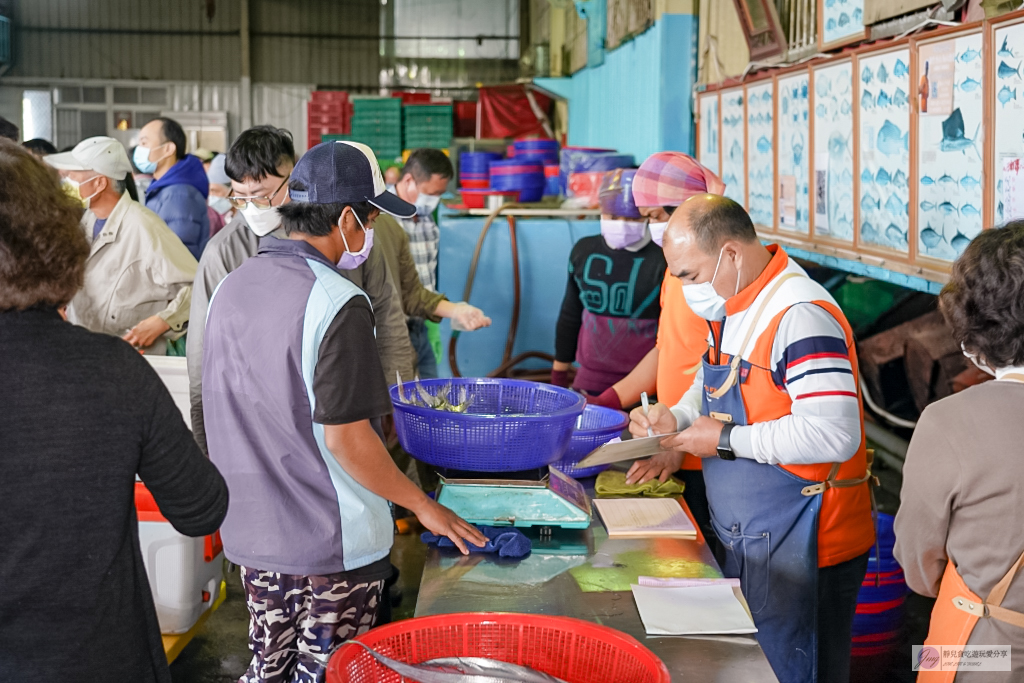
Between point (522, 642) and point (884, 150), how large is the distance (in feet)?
8.66

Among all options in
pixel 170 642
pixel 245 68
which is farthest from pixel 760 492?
pixel 245 68

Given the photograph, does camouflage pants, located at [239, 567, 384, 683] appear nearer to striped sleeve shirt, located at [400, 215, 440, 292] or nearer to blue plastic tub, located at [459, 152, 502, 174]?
Result: striped sleeve shirt, located at [400, 215, 440, 292]

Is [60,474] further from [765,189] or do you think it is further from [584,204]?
[584,204]

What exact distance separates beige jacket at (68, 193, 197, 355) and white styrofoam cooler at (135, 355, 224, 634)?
0.49 meters

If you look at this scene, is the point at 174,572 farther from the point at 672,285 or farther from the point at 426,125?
the point at 426,125

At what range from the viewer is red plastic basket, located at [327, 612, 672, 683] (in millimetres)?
1774

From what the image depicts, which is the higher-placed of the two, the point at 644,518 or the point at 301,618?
the point at 644,518

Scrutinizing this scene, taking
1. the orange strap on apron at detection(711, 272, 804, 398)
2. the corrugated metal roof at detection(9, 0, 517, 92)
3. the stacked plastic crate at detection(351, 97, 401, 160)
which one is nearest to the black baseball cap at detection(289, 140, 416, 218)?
the orange strap on apron at detection(711, 272, 804, 398)

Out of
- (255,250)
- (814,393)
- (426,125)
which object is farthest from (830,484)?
(426,125)

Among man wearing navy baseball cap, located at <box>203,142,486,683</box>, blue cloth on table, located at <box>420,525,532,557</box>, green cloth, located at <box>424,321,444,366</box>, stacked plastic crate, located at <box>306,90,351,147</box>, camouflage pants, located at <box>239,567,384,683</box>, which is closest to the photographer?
man wearing navy baseball cap, located at <box>203,142,486,683</box>

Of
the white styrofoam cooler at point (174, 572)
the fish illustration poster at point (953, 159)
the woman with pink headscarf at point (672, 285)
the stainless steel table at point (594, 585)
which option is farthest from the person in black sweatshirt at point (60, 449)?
the fish illustration poster at point (953, 159)

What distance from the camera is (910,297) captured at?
5965mm

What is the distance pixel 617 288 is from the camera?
3.82 meters

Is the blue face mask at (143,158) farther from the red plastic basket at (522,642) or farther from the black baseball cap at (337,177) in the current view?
the red plastic basket at (522,642)
